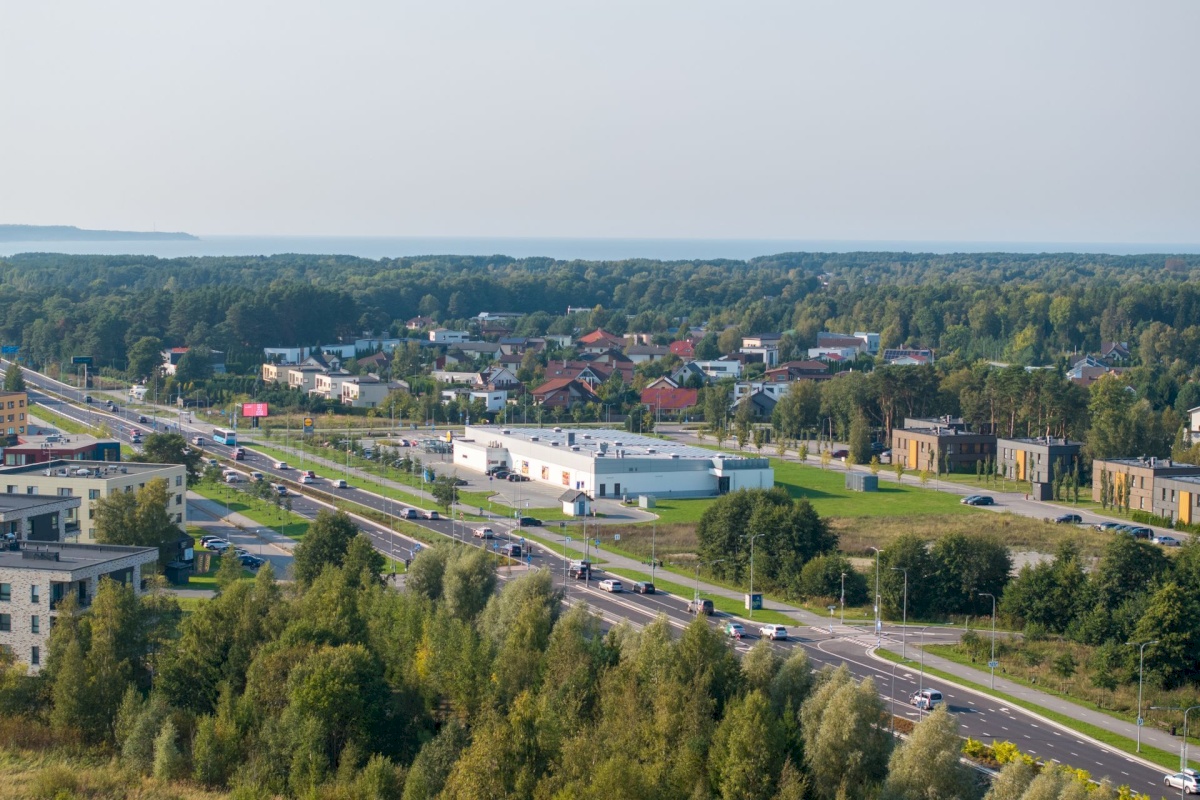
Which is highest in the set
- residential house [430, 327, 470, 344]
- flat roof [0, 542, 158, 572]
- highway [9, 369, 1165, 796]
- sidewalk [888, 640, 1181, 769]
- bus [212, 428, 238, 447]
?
residential house [430, 327, 470, 344]

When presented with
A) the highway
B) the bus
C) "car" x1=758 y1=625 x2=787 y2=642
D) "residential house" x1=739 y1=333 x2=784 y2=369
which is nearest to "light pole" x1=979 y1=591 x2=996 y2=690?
the highway

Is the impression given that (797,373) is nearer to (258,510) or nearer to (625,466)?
(625,466)

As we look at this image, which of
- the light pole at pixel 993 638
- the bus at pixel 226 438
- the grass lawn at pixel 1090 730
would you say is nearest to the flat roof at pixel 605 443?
the bus at pixel 226 438

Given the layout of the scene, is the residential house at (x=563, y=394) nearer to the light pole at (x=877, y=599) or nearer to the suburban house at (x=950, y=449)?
the suburban house at (x=950, y=449)

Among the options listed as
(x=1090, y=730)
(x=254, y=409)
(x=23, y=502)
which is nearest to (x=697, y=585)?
(x=1090, y=730)

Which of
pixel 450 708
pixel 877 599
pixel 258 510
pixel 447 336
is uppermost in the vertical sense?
pixel 447 336

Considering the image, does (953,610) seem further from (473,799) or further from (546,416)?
(546,416)

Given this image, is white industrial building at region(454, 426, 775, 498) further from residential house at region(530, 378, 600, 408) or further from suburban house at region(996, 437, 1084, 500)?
residential house at region(530, 378, 600, 408)
